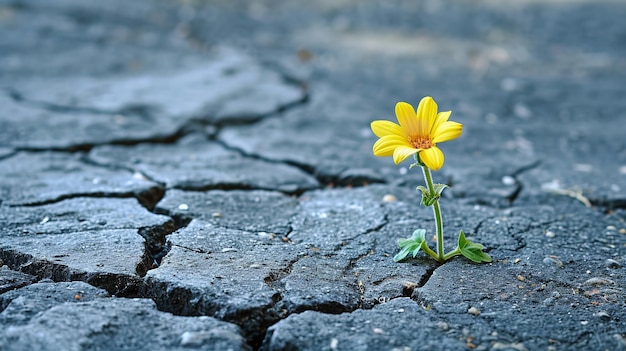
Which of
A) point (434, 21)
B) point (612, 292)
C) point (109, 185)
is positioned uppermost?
point (434, 21)

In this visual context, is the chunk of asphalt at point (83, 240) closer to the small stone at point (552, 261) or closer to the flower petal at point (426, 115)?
the flower petal at point (426, 115)

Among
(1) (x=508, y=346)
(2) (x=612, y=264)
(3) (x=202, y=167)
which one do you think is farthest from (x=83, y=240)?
(2) (x=612, y=264)

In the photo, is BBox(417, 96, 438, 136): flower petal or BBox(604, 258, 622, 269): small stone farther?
BBox(604, 258, 622, 269): small stone

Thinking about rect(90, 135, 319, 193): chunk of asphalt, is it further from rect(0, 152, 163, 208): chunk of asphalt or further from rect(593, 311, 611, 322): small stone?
rect(593, 311, 611, 322): small stone

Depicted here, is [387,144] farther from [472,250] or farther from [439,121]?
[472,250]

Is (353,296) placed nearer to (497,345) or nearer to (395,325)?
(395,325)

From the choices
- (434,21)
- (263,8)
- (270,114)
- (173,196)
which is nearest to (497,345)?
(173,196)

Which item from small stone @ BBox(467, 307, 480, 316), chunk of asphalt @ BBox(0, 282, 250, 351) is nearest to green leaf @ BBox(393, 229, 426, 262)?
small stone @ BBox(467, 307, 480, 316)

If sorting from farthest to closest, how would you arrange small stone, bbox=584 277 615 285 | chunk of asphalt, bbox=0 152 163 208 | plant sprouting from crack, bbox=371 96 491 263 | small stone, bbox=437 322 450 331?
1. chunk of asphalt, bbox=0 152 163 208
2. small stone, bbox=584 277 615 285
3. plant sprouting from crack, bbox=371 96 491 263
4. small stone, bbox=437 322 450 331
